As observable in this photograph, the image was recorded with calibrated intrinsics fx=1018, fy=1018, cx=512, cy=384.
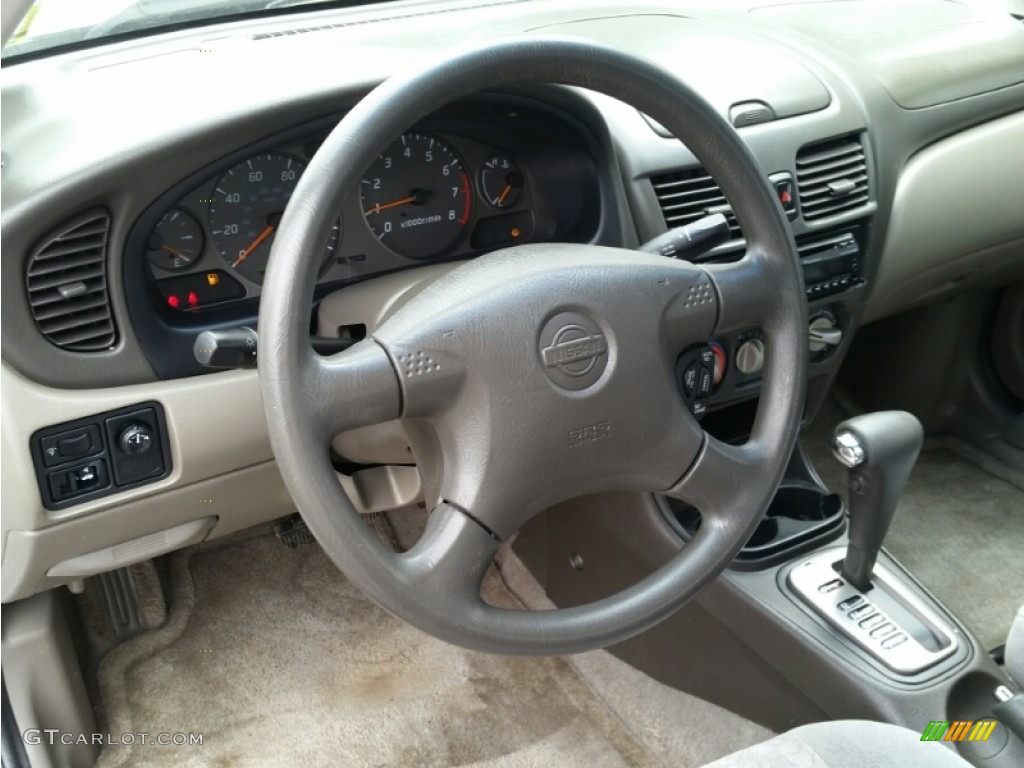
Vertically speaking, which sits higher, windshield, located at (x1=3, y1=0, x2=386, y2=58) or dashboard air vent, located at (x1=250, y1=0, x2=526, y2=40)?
windshield, located at (x1=3, y1=0, x2=386, y2=58)

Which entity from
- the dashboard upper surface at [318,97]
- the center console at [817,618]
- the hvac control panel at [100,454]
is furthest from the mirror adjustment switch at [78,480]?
the center console at [817,618]

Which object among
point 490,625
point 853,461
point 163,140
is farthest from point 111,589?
point 853,461

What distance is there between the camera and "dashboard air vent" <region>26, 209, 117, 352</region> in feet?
3.62

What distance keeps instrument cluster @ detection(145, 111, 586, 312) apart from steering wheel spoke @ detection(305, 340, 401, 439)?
388mm

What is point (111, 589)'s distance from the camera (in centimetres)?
182

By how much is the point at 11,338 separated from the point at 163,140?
272 millimetres

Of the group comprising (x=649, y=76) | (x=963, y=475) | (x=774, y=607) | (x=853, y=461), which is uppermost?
(x=649, y=76)

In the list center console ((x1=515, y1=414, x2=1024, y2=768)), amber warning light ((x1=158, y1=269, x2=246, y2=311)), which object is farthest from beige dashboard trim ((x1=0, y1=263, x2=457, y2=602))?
center console ((x1=515, y1=414, x2=1024, y2=768))

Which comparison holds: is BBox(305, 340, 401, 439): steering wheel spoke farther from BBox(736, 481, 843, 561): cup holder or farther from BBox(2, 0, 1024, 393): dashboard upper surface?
BBox(736, 481, 843, 561): cup holder

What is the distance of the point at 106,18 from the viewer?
4.83 ft

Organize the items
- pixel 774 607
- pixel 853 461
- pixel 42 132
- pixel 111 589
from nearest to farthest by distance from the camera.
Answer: pixel 42 132
pixel 853 461
pixel 774 607
pixel 111 589

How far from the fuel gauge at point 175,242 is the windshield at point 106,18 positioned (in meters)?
0.40

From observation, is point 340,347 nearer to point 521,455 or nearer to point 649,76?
point 521,455

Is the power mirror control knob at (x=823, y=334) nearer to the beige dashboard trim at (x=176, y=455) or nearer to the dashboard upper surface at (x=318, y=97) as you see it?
the dashboard upper surface at (x=318, y=97)
